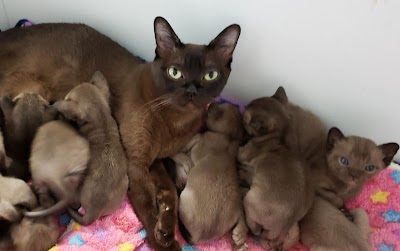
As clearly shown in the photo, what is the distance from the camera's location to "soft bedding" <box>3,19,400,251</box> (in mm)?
1604

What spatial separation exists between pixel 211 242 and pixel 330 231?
42 cm

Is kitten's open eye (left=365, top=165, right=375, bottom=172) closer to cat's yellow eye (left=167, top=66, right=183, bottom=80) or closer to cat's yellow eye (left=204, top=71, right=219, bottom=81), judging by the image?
cat's yellow eye (left=204, top=71, right=219, bottom=81)

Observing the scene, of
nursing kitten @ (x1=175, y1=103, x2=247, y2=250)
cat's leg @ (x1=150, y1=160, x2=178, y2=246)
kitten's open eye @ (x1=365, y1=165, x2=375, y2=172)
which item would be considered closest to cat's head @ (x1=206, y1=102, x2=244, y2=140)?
nursing kitten @ (x1=175, y1=103, x2=247, y2=250)

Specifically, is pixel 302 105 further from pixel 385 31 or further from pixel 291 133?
pixel 385 31

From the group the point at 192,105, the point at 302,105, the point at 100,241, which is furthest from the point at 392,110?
the point at 100,241

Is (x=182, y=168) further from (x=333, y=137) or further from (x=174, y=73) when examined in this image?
(x=333, y=137)

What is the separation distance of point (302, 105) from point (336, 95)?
6.1 inches

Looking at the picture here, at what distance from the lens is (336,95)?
1965 mm

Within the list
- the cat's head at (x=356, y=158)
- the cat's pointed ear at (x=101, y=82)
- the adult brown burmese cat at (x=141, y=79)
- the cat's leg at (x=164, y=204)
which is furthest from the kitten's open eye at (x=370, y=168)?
the cat's pointed ear at (x=101, y=82)

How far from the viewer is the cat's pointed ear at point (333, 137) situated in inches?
73.5

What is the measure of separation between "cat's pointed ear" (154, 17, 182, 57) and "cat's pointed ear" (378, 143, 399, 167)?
0.88m

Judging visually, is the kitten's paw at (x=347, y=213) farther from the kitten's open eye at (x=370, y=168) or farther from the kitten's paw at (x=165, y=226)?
the kitten's paw at (x=165, y=226)

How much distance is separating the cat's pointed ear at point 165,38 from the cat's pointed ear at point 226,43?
13 centimetres

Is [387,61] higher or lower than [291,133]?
higher
